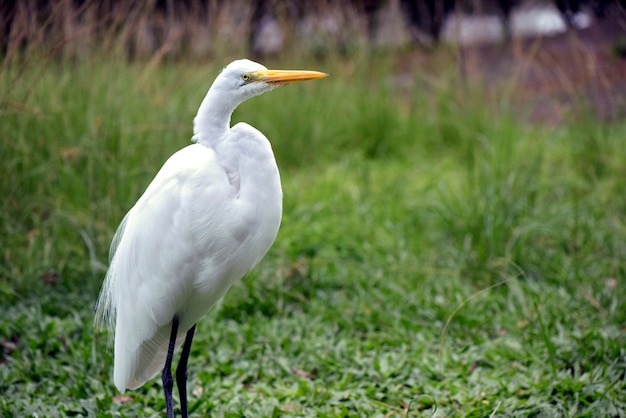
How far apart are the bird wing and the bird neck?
0.12ft

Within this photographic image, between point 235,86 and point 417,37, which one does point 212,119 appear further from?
point 417,37

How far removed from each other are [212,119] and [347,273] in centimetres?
166

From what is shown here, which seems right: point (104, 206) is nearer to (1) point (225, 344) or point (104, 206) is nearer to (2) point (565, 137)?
(1) point (225, 344)

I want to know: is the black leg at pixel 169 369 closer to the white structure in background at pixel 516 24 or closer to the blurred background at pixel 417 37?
the blurred background at pixel 417 37

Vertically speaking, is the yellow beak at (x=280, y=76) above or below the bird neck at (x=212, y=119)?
above

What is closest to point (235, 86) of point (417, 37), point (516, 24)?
point (516, 24)

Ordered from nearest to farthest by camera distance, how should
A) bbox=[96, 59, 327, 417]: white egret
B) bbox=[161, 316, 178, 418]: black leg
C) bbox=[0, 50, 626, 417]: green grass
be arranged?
bbox=[96, 59, 327, 417]: white egret < bbox=[161, 316, 178, 418]: black leg < bbox=[0, 50, 626, 417]: green grass

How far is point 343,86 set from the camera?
598 centimetres

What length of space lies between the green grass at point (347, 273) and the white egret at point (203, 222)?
45 cm

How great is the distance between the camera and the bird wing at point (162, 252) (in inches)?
80.4

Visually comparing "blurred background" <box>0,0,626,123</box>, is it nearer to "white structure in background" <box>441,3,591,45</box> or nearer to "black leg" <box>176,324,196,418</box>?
"white structure in background" <box>441,3,591,45</box>

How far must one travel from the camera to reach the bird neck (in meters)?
2.07

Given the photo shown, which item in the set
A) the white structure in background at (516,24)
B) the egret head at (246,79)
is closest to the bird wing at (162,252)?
the egret head at (246,79)

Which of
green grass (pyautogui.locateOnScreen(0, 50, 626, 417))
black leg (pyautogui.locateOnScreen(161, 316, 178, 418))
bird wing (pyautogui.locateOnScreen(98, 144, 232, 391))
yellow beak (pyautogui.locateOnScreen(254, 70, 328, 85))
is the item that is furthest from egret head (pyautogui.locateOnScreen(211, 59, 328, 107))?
green grass (pyautogui.locateOnScreen(0, 50, 626, 417))
